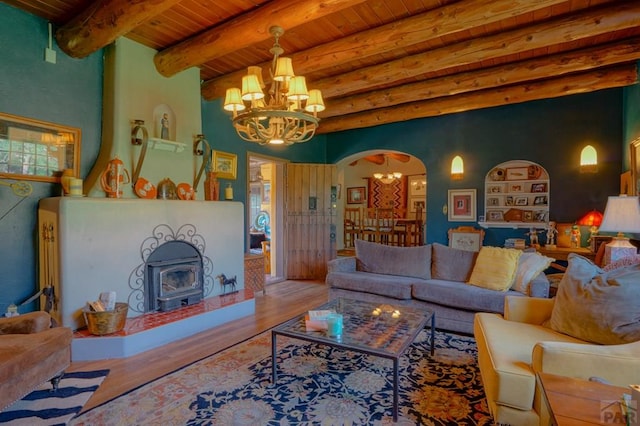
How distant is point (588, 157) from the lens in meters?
4.81

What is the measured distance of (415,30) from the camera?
3.07 meters

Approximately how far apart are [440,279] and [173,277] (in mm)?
2982

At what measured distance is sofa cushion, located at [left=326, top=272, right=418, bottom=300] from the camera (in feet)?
12.2

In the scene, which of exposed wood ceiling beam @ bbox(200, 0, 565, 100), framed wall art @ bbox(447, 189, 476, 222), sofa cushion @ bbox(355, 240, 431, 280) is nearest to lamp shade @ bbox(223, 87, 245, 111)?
exposed wood ceiling beam @ bbox(200, 0, 565, 100)

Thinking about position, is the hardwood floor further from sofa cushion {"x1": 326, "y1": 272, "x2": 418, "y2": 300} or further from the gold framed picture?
the gold framed picture

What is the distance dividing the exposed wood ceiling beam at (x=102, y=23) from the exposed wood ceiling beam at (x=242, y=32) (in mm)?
626

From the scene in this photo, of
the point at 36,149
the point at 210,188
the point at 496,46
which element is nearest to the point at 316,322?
the point at 210,188

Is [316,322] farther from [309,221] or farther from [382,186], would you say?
[382,186]

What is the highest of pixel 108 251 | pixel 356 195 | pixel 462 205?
pixel 356 195

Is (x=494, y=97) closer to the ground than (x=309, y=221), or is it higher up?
higher up

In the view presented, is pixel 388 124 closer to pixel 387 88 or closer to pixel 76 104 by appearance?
pixel 387 88

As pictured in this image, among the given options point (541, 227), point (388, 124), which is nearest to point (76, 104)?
point (388, 124)

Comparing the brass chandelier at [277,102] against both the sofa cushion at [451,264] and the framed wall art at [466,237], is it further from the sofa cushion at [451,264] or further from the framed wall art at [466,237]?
the framed wall art at [466,237]

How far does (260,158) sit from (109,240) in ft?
10.0
